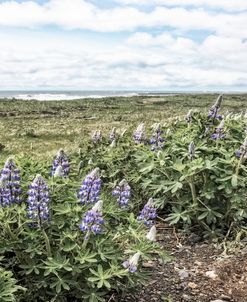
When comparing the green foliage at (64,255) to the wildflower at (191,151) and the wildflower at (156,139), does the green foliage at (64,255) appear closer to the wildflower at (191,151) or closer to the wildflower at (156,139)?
the wildflower at (191,151)

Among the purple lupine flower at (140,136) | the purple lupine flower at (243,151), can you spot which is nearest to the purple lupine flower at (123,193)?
the purple lupine flower at (243,151)

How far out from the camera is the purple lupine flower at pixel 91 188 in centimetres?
402

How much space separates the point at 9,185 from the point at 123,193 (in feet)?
3.26

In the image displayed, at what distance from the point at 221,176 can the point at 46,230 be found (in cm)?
239

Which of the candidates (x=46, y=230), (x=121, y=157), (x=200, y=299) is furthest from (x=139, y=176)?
(x=46, y=230)

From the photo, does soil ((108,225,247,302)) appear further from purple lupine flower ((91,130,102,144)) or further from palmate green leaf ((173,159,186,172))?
purple lupine flower ((91,130,102,144))

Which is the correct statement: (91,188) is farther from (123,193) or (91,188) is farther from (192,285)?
(192,285)

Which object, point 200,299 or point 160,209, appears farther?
point 160,209

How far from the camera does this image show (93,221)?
12.5 feet

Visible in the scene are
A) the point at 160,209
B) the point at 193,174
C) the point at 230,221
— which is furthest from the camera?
the point at 160,209

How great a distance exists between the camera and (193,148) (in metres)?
5.89

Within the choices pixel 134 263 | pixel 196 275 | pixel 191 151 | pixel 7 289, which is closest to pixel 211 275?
pixel 196 275

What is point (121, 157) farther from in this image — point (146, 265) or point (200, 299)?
point (200, 299)

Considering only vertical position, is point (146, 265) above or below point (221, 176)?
below
